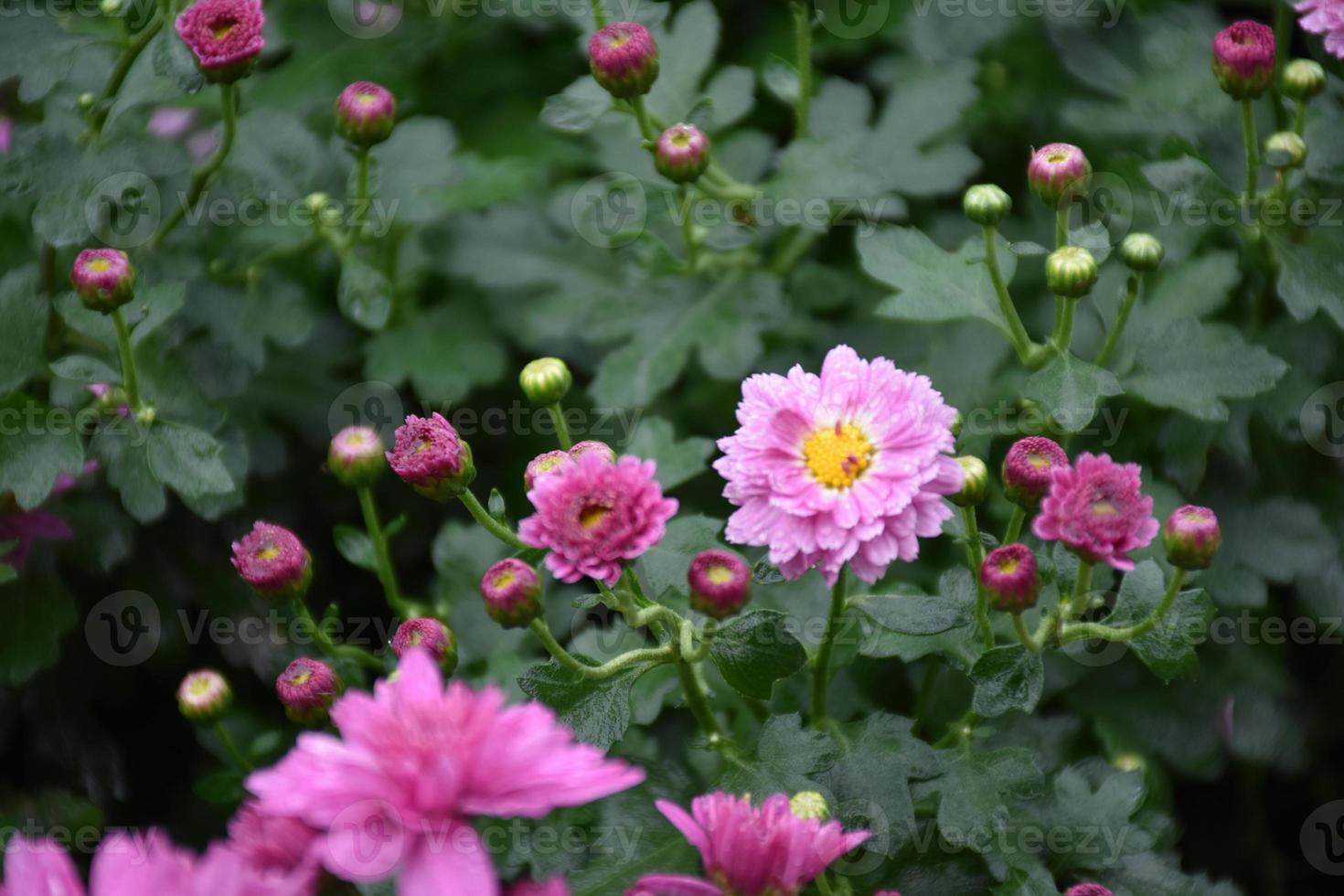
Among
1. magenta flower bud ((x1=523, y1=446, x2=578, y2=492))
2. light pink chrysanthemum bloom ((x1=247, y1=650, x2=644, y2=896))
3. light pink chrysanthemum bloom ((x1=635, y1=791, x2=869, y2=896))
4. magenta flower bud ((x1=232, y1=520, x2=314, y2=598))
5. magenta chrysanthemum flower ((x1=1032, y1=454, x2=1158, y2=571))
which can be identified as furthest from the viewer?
magenta flower bud ((x1=232, y1=520, x2=314, y2=598))

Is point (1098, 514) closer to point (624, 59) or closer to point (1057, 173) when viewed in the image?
point (1057, 173)

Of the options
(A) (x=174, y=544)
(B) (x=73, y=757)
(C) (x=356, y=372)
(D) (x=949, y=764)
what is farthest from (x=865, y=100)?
(B) (x=73, y=757)

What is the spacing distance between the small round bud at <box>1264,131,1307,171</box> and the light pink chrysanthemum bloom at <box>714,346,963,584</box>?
0.73 metres

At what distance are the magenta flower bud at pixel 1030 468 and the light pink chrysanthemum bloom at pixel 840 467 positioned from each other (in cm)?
9

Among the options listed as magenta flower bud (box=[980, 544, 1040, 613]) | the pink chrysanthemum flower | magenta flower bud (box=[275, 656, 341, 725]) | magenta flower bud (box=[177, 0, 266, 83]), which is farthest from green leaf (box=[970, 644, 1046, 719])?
magenta flower bud (box=[177, 0, 266, 83])

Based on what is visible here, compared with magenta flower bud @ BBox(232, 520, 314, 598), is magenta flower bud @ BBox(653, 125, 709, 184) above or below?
above

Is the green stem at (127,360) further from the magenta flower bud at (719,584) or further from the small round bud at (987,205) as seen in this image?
the small round bud at (987,205)

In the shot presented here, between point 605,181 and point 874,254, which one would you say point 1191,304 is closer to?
→ point 874,254

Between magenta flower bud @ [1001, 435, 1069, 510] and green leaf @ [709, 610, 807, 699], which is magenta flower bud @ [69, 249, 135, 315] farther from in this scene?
magenta flower bud @ [1001, 435, 1069, 510]

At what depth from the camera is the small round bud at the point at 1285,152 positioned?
1620mm

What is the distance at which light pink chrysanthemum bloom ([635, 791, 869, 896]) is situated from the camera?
3.34 ft

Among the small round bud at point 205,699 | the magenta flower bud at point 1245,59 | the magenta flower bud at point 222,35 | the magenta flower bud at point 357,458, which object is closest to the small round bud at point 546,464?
the magenta flower bud at point 357,458

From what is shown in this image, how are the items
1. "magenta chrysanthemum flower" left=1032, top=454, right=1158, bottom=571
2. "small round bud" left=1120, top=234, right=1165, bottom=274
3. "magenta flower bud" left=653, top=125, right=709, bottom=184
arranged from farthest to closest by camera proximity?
1. "magenta flower bud" left=653, top=125, right=709, bottom=184
2. "small round bud" left=1120, top=234, right=1165, bottom=274
3. "magenta chrysanthemum flower" left=1032, top=454, right=1158, bottom=571

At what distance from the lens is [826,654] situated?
135 centimetres
